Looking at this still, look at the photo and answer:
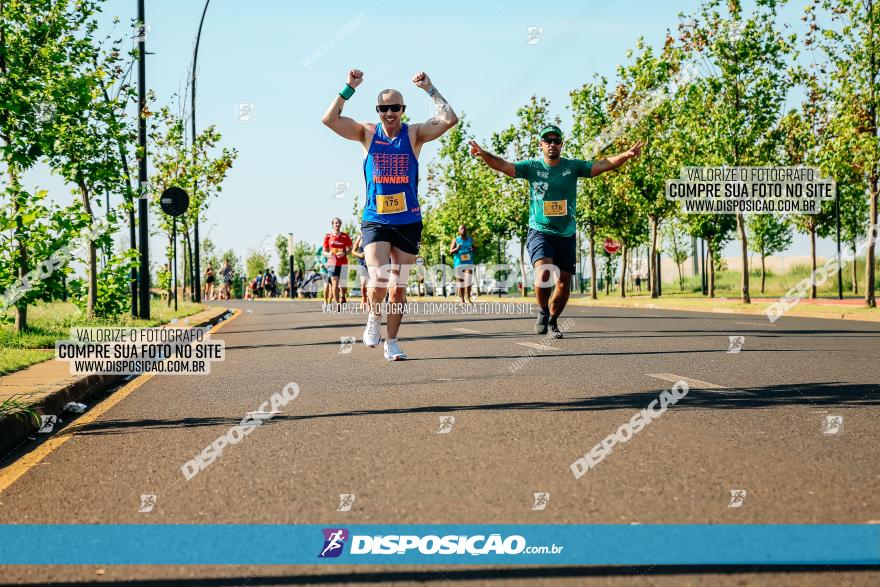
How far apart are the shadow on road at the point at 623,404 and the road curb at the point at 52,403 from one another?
38 centimetres

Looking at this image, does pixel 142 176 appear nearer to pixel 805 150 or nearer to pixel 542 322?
pixel 542 322

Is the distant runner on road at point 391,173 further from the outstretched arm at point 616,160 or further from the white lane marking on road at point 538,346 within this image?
the outstretched arm at point 616,160

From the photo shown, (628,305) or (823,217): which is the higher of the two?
(823,217)

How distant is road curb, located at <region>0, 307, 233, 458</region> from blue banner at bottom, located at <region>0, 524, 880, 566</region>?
2.37 meters

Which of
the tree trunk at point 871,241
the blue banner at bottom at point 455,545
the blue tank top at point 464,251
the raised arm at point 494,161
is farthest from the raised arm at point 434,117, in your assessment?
the blue tank top at point 464,251

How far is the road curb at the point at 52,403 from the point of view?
598 cm

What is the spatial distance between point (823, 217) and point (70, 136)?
30.2 metres

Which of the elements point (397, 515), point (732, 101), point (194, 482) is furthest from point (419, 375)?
point (732, 101)

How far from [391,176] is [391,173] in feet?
0.10

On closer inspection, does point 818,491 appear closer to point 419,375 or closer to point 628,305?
point 419,375

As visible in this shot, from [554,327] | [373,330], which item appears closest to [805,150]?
[554,327]

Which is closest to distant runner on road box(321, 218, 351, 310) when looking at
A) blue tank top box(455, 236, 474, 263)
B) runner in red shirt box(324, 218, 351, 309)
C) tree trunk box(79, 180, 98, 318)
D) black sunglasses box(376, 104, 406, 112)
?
runner in red shirt box(324, 218, 351, 309)

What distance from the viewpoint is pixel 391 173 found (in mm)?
9125

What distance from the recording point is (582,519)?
12.4 feet
